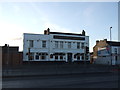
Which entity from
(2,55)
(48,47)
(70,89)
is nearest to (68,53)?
(48,47)

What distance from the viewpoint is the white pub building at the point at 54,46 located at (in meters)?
51.2

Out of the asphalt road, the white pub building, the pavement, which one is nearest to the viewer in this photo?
the asphalt road

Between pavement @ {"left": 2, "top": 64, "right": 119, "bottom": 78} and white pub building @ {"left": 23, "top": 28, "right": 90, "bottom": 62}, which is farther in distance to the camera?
white pub building @ {"left": 23, "top": 28, "right": 90, "bottom": 62}

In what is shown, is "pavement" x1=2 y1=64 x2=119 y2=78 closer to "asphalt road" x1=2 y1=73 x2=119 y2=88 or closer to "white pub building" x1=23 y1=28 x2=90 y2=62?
"asphalt road" x1=2 y1=73 x2=119 y2=88

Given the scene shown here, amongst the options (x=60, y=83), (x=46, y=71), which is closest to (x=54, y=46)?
(x=46, y=71)

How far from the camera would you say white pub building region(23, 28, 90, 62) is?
51188 millimetres

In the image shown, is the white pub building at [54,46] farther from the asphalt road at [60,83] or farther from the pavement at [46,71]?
the asphalt road at [60,83]

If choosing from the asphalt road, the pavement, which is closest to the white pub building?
the pavement

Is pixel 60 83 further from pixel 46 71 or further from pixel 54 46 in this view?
pixel 54 46

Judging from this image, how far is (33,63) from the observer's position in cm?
5072

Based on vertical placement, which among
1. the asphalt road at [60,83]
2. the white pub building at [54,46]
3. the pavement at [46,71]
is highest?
the white pub building at [54,46]

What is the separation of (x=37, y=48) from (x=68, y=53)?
836cm

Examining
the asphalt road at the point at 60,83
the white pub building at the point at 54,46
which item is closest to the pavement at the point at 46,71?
the asphalt road at the point at 60,83

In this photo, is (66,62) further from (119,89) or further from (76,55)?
(119,89)
